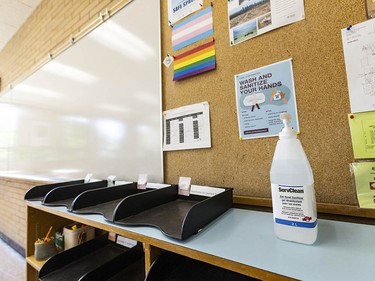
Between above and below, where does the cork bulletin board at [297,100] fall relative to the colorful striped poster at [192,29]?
below

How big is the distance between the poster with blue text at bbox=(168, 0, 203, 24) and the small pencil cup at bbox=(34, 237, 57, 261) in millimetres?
1546

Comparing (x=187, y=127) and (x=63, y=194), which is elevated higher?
(x=187, y=127)

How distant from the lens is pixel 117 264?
955 mm

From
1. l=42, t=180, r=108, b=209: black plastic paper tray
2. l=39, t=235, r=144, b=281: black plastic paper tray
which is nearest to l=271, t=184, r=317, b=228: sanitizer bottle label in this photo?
l=39, t=235, r=144, b=281: black plastic paper tray

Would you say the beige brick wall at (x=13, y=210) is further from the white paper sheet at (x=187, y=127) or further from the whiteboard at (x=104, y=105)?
the white paper sheet at (x=187, y=127)

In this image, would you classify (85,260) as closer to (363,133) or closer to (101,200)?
(101,200)

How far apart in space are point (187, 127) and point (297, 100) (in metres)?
0.53

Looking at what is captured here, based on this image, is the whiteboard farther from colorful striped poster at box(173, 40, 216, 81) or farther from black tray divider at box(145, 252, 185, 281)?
black tray divider at box(145, 252, 185, 281)

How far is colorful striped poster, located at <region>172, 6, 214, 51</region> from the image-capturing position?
3.42ft

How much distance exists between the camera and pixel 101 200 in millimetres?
989

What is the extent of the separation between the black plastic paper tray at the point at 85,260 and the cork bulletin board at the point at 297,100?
0.45m

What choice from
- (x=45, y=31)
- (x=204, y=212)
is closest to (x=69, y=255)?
(x=204, y=212)

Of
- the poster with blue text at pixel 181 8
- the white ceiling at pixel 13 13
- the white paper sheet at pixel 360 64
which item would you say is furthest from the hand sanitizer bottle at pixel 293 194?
the white ceiling at pixel 13 13

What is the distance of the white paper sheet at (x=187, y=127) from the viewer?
1.03 meters
